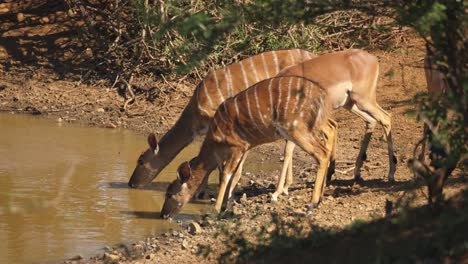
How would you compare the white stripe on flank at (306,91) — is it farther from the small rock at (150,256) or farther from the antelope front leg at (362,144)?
the small rock at (150,256)

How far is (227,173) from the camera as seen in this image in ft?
25.1

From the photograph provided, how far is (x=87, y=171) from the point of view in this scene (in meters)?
9.06

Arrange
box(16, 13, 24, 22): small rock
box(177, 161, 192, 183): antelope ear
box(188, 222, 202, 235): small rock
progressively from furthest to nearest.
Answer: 1. box(16, 13, 24, 22): small rock
2. box(177, 161, 192, 183): antelope ear
3. box(188, 222, 202, 235): small rock

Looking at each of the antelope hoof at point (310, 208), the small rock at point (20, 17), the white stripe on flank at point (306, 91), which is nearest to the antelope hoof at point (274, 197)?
the antelope hoof at point (310, 208)

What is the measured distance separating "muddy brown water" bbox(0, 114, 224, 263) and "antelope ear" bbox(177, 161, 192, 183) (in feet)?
0.97

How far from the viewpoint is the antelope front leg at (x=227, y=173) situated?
24.9 ft

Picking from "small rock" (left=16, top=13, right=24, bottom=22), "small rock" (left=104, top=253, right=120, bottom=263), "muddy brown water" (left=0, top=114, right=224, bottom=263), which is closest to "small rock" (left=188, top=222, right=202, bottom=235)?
"muddy brown water" (left=0, top=114, right=224, bottom=263)

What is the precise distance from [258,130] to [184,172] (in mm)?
704

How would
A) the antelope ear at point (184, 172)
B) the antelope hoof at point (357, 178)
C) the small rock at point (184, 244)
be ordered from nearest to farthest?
1. the small rock at point (184, 244)
2. the antelope ear at point (184, 172)
3. the antelope hoof at point (357, 178)

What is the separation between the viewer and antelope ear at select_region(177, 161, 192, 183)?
7.83m

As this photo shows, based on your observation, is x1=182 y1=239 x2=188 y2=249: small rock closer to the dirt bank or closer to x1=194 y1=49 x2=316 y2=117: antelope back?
the dirt bank

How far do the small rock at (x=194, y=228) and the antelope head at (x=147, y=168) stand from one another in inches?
68.9

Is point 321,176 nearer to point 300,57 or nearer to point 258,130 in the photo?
point 258,130

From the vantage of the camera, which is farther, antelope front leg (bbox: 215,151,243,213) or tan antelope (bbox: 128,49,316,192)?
tan antelope (bbox: 128,49,316,192)
